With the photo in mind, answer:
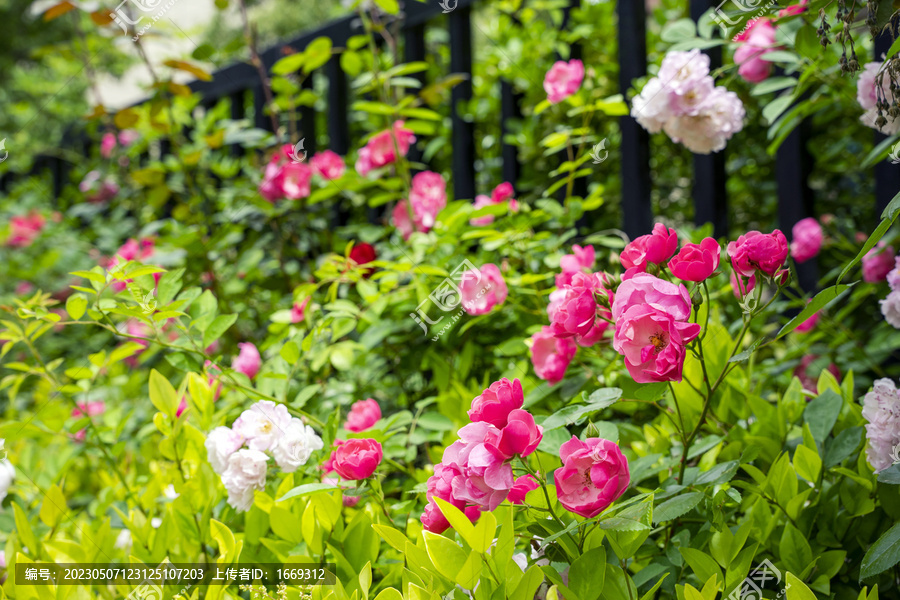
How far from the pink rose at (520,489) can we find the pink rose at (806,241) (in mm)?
931

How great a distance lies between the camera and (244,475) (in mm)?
856

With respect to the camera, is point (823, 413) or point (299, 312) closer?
point (823, 413)

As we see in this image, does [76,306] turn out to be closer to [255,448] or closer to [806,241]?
[255,448]

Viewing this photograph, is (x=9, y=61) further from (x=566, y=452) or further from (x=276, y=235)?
(x=566, y=452)

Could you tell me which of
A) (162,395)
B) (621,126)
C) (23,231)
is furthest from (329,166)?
(23,231)

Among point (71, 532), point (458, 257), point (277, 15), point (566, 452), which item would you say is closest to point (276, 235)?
point (458, 257)

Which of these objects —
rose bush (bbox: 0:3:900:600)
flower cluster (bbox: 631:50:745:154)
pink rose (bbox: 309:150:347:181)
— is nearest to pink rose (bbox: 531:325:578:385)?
rose bush (bbox: 0:3:900:600)

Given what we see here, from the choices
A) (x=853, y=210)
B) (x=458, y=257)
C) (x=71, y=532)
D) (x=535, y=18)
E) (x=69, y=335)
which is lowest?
(x=69, y=335)

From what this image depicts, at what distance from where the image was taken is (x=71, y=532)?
1.11 metres

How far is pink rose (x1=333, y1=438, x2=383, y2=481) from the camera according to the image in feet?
2.35

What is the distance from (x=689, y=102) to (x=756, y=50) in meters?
0.26

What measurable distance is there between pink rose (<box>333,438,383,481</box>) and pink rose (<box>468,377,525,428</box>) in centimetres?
18

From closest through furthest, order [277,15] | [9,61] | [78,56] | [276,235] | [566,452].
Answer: [566,452], [276,235], [78,56], [9,61], [277,15]

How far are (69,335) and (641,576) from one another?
2.79 metres
